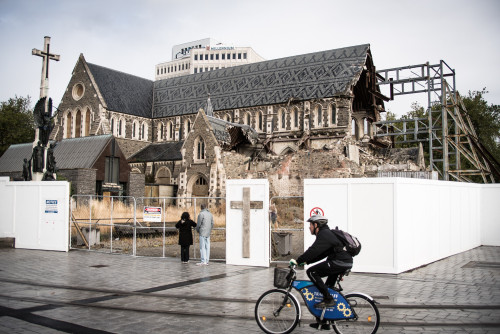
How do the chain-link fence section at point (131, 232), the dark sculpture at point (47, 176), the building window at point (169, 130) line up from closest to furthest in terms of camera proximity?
the chain-link fence section at point (131, 232)
the dark sculpture at point (47, 176)
the building window at point (169, 130)

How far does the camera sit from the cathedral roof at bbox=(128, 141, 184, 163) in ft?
158

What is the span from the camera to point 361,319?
671 centimetres

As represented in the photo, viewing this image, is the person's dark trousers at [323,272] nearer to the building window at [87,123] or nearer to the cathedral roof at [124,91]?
the cathedral roof at [124,91]

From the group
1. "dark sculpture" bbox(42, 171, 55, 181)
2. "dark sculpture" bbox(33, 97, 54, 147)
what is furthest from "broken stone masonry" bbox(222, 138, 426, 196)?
"dark sculpture" bbox(33, 97, 54, 147)

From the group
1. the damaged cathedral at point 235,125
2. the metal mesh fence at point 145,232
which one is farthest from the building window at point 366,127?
the metal mesh fence at point 145,232

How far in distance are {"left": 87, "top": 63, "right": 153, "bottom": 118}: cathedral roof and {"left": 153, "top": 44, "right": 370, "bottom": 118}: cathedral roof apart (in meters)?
1.30

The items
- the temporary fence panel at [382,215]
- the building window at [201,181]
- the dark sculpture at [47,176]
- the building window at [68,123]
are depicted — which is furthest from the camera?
the building window at [68,123]

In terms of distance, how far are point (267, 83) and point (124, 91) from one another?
54.5 feet

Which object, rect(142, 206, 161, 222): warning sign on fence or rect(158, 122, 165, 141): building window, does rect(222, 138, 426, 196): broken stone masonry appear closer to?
rect(158, 122, 165, 141): building window

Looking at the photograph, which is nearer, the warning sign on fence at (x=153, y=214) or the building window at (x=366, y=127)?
the warning sign on fence at (x=153, y=214)

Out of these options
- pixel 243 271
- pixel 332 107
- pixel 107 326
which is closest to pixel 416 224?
pixel 243 271

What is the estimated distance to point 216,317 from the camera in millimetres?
8117

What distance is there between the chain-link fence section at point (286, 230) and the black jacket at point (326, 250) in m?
Answer: 6.51

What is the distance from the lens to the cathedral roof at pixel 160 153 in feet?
158
